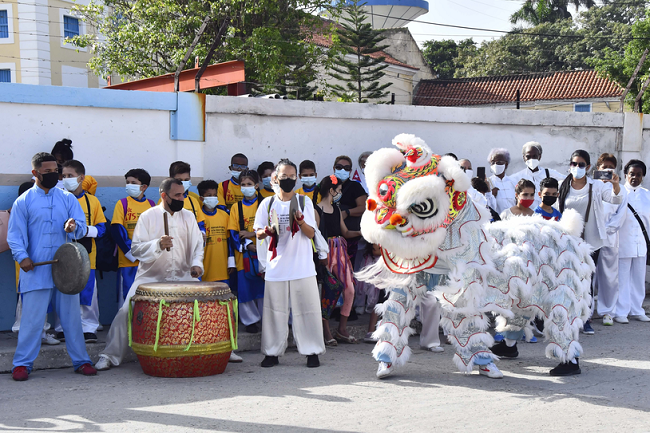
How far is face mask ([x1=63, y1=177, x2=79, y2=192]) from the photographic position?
283 inches

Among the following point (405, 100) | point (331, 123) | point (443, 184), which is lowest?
point (443, 184)

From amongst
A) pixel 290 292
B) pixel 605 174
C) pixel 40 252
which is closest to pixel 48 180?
pixel 40 252

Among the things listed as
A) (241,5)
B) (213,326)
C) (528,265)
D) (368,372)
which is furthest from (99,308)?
(241,5)

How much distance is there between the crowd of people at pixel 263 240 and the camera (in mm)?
6426

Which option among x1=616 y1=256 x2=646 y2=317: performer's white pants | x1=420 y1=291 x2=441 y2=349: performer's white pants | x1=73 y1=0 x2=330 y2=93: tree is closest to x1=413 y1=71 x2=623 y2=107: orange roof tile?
x1=73 y1=0 x2=330 y2=93: tree

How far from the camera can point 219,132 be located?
30.1 feet

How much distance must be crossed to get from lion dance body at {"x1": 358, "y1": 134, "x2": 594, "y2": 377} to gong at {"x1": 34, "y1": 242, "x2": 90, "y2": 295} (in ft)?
7.73

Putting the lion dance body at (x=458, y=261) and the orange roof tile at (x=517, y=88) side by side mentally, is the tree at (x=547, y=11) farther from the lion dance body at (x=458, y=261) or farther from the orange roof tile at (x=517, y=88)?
the lion dance body at (x=458, y=261)

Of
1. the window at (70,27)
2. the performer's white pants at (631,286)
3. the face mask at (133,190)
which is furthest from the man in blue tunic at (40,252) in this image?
the window at (70,27)

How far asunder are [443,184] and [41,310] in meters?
3.58

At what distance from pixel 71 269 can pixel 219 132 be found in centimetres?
349

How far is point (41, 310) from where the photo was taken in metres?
6.34

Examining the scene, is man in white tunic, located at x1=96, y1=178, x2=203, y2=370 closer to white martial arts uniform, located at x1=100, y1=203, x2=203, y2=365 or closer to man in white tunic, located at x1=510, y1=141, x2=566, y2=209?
white martial arts uniform, located at x1=100, y1=203, x2=203, y2=365

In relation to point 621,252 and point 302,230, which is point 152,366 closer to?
point 302,230
